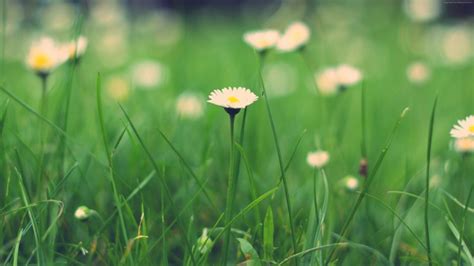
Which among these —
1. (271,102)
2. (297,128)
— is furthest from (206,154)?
(271,102)

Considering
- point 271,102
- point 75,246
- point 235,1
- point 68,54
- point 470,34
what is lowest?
point 235,1

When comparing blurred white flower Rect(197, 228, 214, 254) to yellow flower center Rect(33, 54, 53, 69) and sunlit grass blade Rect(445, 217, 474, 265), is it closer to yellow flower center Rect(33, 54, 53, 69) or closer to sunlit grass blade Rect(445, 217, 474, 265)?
sunlit grass blade Rect(445, 217, 474, 265)

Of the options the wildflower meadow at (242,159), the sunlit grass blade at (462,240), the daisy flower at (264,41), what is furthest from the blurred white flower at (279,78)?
the sunlit grass blade at (462,240)

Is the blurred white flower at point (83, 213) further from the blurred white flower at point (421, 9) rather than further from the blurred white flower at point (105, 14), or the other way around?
the blurred white flower at point (105, 14)

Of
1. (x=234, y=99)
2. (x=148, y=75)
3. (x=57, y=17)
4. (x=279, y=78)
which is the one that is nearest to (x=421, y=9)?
(x=279, y=78)

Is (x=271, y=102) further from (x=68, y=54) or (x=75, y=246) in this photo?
(x=75, y=246)

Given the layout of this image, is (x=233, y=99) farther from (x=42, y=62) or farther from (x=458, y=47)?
(x=458, y=47)

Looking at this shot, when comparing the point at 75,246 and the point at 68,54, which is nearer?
the point at 75,246
